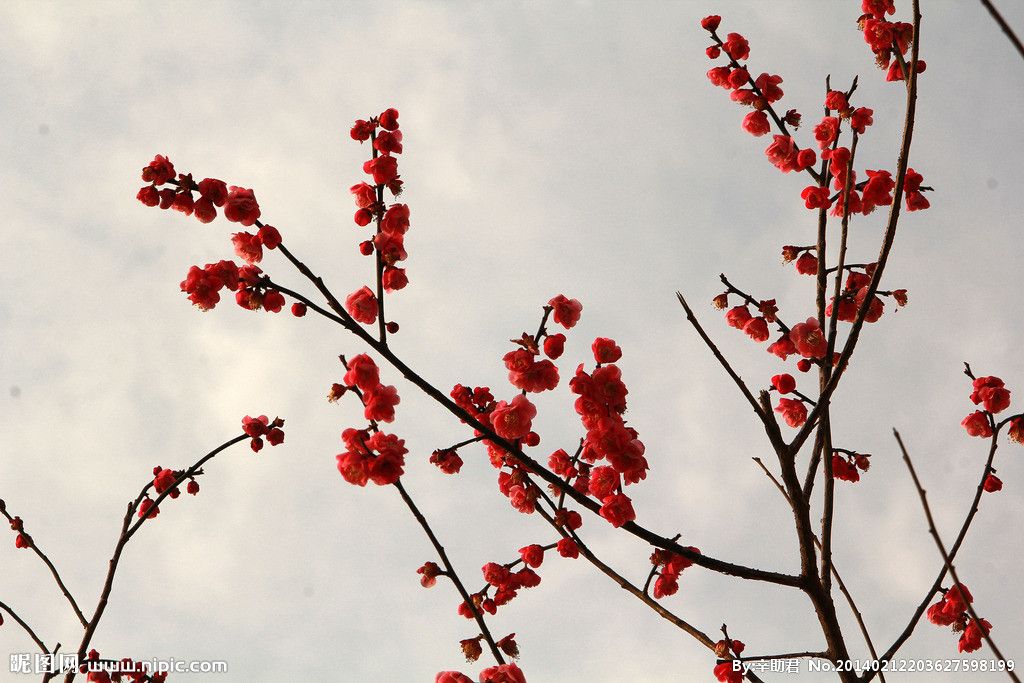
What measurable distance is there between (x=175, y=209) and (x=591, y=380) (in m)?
2.01

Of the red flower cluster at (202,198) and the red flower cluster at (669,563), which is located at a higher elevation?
the red flower cluster at (202,198)

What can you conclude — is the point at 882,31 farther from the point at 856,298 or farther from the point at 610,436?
the point at 610,436

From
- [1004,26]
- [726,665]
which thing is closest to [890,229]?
[1004,26]

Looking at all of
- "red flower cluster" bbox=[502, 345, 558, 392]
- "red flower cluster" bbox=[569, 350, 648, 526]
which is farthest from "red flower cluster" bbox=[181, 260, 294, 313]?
"red flower cluster" bbox=[569, 350, 648, 526]

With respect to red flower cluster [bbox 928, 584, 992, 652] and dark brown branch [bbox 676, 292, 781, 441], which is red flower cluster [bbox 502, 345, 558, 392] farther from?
red flower cluster [bbox 928, 584, 992, 652]

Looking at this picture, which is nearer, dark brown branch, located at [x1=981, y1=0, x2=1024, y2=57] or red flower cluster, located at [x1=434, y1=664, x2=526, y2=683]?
dark brown branch, located at [x1=981, y1=0, x2=1024, y2=57]

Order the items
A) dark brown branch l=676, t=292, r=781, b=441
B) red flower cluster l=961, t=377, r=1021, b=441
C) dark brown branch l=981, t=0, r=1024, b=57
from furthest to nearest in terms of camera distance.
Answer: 1. red flower cluster l=961, t=377, r=1021, b=441
2. dark brown branch l=676, t=292, r=781, b=441
3. dark brown branch l=981, t=0, r=1024, b=57

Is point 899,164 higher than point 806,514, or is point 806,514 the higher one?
point 899,164

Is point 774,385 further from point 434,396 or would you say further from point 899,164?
point 434,396

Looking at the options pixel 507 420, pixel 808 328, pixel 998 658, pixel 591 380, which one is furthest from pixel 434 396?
pixel 998 658

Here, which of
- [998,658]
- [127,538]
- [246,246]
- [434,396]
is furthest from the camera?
[127,538]

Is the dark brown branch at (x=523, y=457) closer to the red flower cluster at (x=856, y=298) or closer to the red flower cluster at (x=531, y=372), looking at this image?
the red flower cluster at (x=531, y=372)

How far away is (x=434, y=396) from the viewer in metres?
2.64

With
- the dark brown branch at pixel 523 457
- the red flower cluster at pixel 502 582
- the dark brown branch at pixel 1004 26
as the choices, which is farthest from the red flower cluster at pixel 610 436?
the dark brown branch at pixel 1004 26
